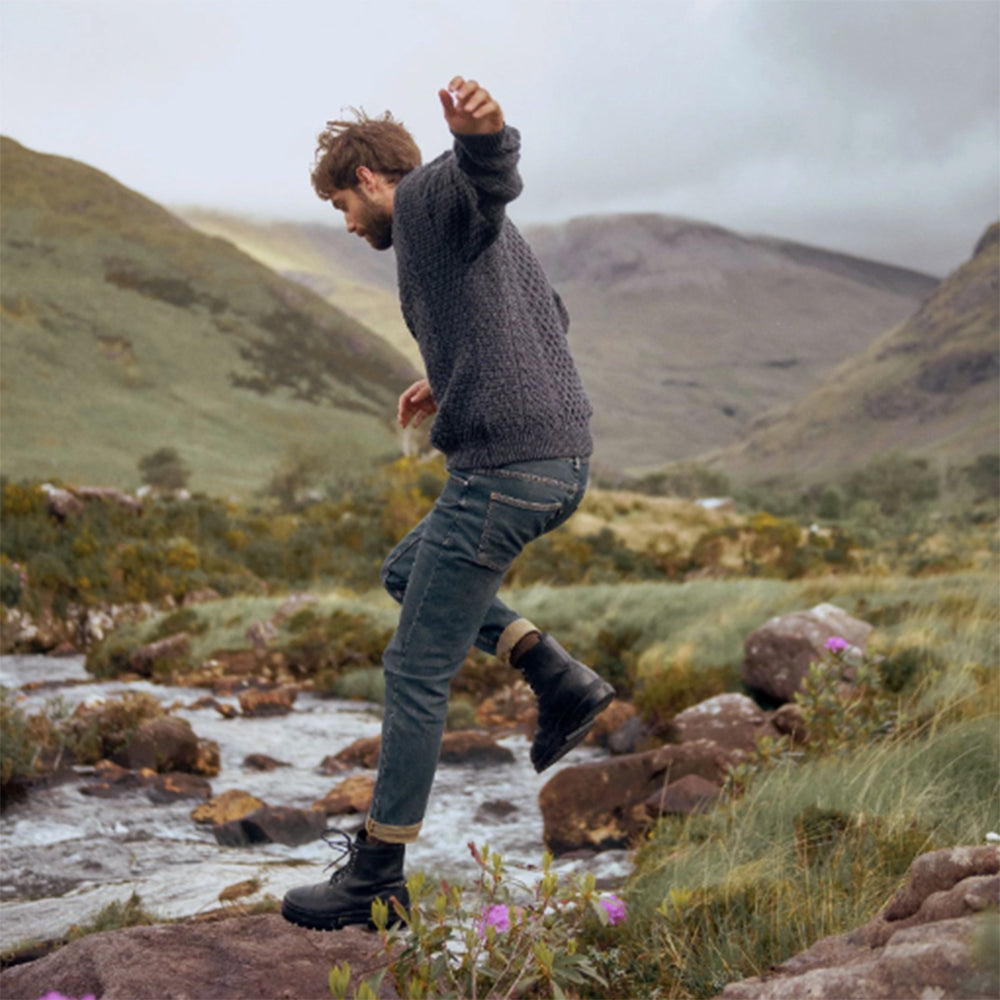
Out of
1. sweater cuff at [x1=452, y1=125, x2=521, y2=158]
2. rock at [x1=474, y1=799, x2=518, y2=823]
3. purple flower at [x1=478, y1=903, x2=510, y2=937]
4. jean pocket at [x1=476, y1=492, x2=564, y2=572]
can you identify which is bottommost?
rock at [x1=474, y1=799, x2=518, y2=823]

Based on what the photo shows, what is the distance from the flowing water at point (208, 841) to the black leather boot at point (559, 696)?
1.06 metres

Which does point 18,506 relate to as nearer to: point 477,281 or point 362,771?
point 362,771

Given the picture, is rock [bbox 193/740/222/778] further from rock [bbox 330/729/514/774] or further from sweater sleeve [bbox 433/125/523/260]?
sweater sleeve [bbox 433/125/523/260]

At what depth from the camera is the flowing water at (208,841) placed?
425 centimetres

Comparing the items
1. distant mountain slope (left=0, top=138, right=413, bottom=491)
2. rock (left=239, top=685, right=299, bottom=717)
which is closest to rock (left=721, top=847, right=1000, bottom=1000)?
rock (left=239, top=685, right=299, bottom=717)

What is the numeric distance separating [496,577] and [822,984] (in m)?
1.27

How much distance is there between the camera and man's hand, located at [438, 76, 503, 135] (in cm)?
242

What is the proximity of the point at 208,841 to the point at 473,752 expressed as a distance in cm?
233

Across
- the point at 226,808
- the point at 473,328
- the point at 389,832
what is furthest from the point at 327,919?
the point at 226,808

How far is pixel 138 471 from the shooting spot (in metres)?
35.1

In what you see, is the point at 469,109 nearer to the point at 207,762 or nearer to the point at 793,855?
the point at 793,855

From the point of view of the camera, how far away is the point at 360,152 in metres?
2.87

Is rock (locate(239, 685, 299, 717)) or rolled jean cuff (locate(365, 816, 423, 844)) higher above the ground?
rolled jean cuff (locate(365, 816, 423, 844))

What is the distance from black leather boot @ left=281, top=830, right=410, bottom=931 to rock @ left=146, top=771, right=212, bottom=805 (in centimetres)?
354
